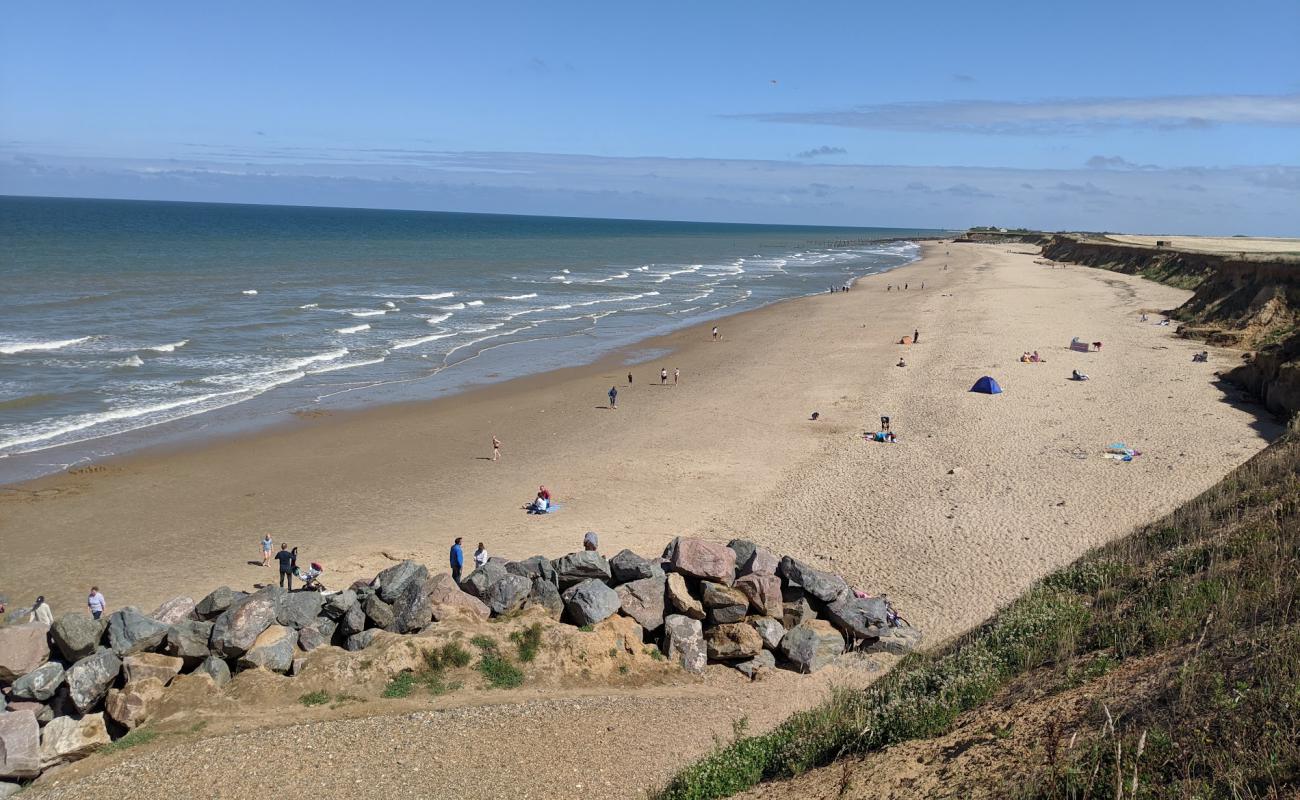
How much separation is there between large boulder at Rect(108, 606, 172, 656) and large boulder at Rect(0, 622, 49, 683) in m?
0.80

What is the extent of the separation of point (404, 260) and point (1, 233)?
4805 cm

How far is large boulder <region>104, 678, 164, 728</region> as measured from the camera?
10.8 m

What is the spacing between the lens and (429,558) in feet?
55.7

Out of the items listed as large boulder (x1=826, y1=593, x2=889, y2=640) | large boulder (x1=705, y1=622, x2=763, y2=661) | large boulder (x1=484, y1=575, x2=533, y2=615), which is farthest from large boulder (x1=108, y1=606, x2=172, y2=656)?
large boulder (x1=826, y1=593, x2=889, y2=640)

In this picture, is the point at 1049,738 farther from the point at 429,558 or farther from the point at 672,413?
the point at 672,413

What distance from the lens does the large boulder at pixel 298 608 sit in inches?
492

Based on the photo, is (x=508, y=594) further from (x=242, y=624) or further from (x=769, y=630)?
(x=769, y=630)

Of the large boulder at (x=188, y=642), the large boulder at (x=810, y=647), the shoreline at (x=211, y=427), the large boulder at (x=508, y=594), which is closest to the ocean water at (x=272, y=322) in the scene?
the shoreline at (x=211, y=427)

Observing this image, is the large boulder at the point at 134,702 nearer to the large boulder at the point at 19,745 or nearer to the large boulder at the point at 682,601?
the large boulder at the point at 19,745

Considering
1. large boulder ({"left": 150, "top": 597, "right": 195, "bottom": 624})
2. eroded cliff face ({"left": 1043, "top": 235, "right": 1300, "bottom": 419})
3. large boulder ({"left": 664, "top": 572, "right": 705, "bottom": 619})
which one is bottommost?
large boulder ({"left": 150, "top": 597, "right": 195, "bottom": 624})

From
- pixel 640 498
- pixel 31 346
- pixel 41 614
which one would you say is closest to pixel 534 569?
pixel 640 498

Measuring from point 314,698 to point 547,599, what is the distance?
3.50m

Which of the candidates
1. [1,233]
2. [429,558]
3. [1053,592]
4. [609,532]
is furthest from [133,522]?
[1,233]

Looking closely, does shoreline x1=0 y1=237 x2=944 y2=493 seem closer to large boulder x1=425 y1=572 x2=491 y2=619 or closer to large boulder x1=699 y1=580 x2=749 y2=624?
large boulder x1=425 y1=572 x2=491 y2=619
